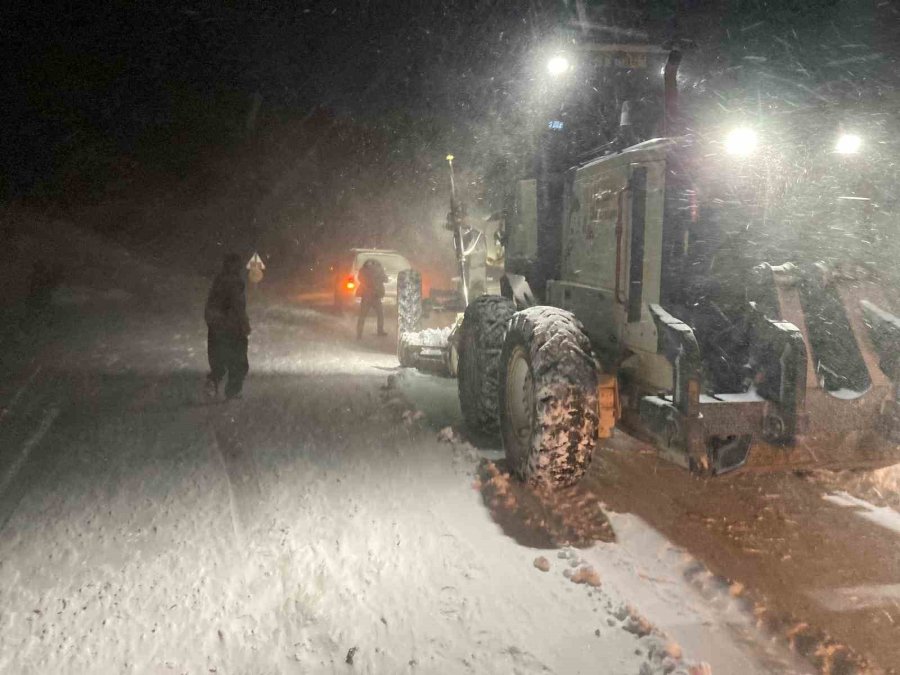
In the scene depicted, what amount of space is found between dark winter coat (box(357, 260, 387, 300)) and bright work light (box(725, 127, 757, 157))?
9925mm

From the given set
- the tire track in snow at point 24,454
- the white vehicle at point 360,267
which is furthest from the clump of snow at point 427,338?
the white vehicle at point 360,267

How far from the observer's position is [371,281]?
14.2 metres

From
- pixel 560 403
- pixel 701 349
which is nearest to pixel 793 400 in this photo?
pixel 701 349

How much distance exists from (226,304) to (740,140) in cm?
625

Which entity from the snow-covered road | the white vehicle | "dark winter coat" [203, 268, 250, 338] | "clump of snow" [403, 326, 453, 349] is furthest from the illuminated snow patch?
the white vehicle

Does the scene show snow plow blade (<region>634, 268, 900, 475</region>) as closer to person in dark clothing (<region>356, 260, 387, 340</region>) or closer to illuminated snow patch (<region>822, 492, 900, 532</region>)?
illuminated snow patch (<region>822, 492, 900, 532</region>)

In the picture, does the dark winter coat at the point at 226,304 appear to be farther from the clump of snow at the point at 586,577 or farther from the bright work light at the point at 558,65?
the clump of snow at the point at 586,577

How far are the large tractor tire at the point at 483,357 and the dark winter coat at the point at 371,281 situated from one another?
7190 millimetres

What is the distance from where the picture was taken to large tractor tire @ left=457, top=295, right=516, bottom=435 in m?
6.43

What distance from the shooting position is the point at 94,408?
8.52 m

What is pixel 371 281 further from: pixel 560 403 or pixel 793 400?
pixel 793 400

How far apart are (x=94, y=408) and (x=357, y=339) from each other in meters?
6.99

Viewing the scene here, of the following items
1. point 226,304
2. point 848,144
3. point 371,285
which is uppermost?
point 848,144

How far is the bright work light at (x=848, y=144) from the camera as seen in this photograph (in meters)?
5.01
